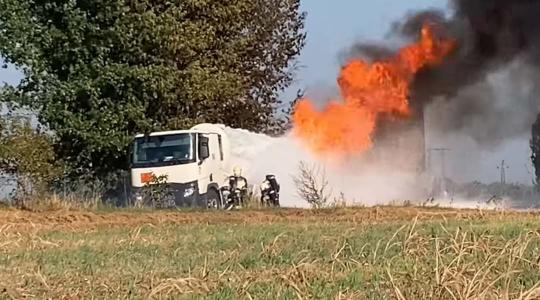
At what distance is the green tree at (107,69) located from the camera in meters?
30.7

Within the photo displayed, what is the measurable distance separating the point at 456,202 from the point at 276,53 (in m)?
10.6

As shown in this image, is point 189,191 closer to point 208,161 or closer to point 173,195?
point 173,195

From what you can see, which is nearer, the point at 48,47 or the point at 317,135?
the point at 48,47

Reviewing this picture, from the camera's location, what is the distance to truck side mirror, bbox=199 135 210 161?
29125 millimetres

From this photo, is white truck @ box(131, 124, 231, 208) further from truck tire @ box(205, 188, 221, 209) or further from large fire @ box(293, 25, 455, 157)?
large fire @ box(293, 25, 455, 157)

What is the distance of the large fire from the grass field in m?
15.3

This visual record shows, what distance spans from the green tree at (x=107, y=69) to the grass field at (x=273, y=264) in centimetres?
1312

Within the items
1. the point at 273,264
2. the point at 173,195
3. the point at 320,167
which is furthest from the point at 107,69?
the point at 273,264

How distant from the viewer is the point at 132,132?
32.2 metres

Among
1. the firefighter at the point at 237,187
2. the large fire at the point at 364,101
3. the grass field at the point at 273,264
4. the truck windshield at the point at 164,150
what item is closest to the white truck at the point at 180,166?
the truck windshield at the point at 164,150

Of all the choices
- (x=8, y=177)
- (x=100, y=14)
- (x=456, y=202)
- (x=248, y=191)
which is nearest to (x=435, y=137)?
(x=456, y=202)

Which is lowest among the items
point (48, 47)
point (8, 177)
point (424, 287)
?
point (424, 287)

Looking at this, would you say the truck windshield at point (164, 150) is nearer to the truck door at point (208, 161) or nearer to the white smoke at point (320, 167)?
the truck door at point (208, 161)

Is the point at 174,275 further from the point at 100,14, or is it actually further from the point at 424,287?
the point at 100,14
